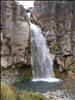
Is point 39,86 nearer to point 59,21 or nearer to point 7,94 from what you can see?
point 59,21

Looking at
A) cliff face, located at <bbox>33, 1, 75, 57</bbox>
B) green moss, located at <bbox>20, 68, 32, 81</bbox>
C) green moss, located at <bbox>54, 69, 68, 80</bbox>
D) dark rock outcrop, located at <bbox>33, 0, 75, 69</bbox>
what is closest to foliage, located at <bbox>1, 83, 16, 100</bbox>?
green moss, located at <bbox>20, 68, 32, 81</bbox>

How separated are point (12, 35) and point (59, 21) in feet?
14.4

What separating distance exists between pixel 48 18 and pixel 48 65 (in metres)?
3.58

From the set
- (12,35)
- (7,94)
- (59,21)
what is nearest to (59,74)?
(59,21)

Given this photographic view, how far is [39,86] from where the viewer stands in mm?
19172

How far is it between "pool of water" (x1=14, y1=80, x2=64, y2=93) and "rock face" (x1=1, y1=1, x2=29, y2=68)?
6.09 ft

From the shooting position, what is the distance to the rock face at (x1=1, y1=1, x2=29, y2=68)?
21.5 meters

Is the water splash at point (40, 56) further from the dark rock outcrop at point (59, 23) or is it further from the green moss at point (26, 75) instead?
the dark rock outcrop at point (59, 23)

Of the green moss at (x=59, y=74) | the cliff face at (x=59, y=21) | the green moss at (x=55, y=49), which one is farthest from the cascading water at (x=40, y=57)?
the cliff face at (x=59, y=21)

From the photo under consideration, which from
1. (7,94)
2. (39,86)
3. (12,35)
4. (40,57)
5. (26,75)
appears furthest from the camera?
(40,57)

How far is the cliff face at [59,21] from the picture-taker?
2406 cm

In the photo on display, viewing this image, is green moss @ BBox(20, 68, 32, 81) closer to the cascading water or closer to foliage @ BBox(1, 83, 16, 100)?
the cascading water

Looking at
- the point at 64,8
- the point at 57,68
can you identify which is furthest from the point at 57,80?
the point at 64,8

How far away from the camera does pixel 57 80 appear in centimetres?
2159
